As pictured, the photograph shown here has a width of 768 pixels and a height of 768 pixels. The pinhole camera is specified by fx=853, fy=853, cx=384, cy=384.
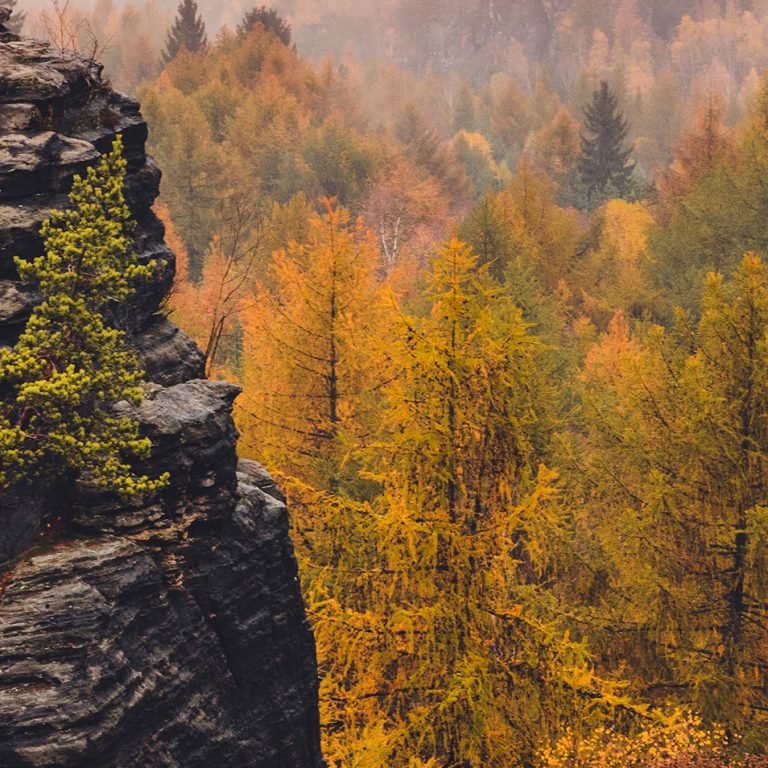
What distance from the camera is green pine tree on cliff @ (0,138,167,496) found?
7965 millimetres

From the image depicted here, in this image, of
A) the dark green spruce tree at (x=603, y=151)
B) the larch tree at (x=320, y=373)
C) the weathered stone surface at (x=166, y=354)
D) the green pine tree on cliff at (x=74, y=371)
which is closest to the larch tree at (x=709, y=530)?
the larch tree at (x=320, y=373)

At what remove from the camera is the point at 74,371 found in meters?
8.55

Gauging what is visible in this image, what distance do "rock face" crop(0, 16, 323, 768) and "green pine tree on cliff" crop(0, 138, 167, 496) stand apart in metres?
0.31

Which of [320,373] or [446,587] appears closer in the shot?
[446,587]

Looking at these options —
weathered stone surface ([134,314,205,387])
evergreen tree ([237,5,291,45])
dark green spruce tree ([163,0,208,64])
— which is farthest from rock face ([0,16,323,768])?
dark green spruce tree ([163,0,208,64])

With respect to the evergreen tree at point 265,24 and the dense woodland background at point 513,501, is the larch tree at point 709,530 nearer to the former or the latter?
the dense woodland background at point 513,501

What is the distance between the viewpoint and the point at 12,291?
8.65 m

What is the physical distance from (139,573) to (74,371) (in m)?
2.12

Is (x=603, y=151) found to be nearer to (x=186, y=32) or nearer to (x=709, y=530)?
(x=186, y=32)

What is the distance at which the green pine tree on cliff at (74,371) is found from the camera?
314 inches

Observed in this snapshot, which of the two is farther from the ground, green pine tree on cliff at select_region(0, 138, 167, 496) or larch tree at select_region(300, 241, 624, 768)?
green pine tree on cliff at select_region(0, 138, 167, 496)

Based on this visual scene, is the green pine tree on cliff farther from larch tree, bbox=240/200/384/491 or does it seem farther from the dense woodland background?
larch tree, bbox=240/200/384/491

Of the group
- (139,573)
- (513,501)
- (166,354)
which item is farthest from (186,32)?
(139,573)

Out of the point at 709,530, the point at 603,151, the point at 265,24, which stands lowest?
the point at 709,530
